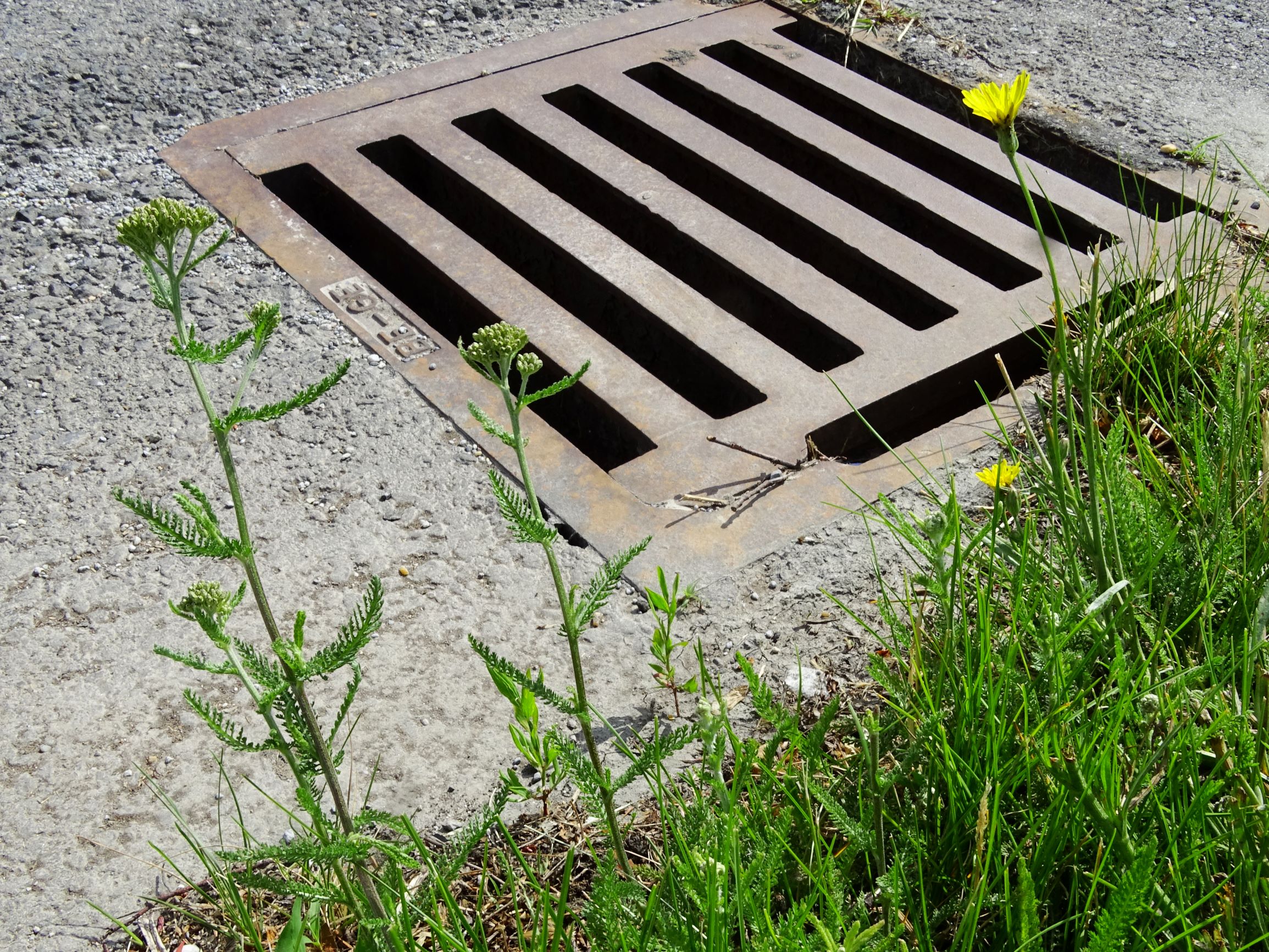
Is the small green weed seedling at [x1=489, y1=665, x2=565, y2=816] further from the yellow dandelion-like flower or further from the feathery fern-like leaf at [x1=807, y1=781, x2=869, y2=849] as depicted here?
the yellow dandelion-like flower

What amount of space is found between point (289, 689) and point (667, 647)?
0.48 metres

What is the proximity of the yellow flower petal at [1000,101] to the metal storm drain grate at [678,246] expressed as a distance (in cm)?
69

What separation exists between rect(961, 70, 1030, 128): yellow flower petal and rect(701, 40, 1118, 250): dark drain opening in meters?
1.13

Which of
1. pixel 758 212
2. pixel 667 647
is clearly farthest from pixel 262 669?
pixel 758 212

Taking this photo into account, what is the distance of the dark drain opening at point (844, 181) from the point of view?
2.20 metres

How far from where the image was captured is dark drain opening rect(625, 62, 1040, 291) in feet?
7.21

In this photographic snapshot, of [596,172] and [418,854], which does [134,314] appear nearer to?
[596,172]

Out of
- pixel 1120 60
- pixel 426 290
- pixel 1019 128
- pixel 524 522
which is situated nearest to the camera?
pixel 524 522

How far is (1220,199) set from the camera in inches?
86.3

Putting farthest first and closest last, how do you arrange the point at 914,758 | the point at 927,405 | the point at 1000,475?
the point at 927,405 < the point at 1000,475 < the point at 914,758

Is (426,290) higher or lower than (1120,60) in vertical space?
lower

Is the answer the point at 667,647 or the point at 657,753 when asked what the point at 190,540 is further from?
the point at 667,647

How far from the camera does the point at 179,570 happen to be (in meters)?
1.54

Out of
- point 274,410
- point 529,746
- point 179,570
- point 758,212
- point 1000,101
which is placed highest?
point 1000,101
